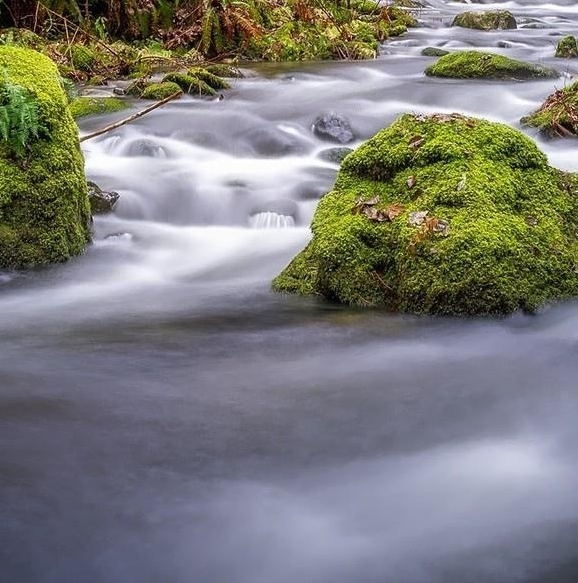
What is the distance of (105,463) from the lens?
2.98 meters

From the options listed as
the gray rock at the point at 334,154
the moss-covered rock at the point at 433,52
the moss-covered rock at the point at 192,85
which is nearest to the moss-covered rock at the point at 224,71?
the moss-covered rock at the point at 192,85

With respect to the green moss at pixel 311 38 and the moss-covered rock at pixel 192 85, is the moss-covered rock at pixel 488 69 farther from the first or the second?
the moss-covered rock at pixel 192 85

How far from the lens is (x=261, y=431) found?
130 inches

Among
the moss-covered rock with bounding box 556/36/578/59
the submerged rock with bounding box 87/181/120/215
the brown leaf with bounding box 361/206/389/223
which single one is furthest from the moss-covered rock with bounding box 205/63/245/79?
the brown leaf with bounding box 361/206/389/223

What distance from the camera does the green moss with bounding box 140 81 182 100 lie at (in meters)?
9.66

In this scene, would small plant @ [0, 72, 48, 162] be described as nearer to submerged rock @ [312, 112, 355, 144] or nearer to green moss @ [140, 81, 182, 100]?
submerged rock @ [312, 112, 355, 144]

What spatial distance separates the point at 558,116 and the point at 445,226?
14.7 ft

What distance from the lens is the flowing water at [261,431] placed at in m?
2.59

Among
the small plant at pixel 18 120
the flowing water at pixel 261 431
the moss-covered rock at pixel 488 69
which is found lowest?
the flowing water at pixel 261 431

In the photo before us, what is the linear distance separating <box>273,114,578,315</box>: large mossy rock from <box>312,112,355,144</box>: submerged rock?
3.34 m

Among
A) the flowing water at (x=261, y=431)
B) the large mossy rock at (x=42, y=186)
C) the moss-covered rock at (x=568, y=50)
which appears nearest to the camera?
the flowing water at (x=261, y=431)

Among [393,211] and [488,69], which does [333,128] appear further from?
[393,211]

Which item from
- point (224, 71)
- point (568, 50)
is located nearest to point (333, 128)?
point (224, 71)

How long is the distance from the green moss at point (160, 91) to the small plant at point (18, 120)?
165 inches
